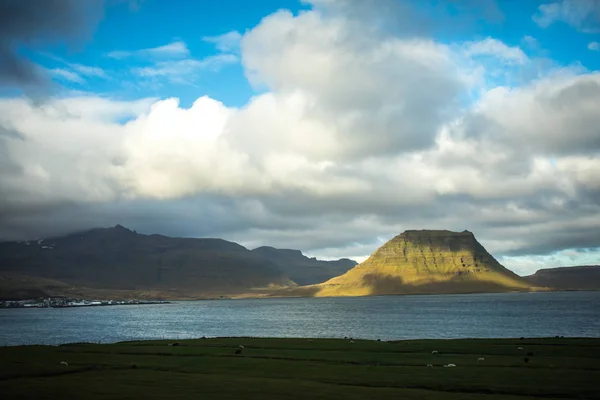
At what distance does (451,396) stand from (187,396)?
55.7 ft

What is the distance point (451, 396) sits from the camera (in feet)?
117

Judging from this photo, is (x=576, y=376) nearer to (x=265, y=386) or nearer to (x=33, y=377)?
(x=265, y=386)

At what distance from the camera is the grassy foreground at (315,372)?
35875 millimetres

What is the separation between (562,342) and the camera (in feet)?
235

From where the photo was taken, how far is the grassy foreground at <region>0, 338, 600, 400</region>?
35.9 m

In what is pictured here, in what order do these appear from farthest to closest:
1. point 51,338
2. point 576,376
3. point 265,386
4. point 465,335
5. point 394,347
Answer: point 51,338
point 465,335
point 394,347
point 576,376
point 265,386

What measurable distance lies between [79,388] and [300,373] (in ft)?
60.6

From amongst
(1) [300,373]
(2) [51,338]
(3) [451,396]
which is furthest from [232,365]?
(2) [51,338]

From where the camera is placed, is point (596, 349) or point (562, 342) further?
point (562, 342)

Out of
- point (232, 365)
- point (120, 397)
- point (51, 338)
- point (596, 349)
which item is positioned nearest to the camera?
point (120, 397)

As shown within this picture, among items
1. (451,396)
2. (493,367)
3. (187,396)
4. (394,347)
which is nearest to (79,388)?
(187,396)

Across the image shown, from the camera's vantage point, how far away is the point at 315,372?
4762cm

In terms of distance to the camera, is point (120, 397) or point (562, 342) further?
point (562, 342)

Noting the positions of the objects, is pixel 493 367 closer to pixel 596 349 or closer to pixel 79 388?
pixel 596 349
